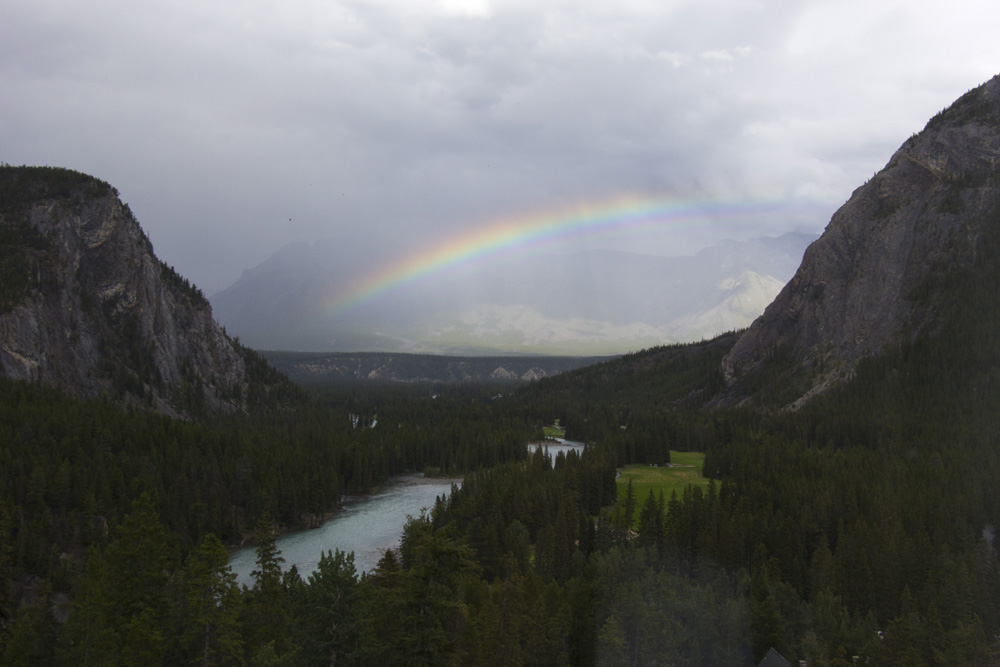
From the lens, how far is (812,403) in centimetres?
15988

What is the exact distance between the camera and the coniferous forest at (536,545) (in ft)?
126

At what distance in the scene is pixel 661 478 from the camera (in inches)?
4606

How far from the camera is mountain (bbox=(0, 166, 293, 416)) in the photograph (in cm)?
14725

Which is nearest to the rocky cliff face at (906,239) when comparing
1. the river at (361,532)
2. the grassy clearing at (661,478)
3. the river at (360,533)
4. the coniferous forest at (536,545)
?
the coniferous forest at (536,545)

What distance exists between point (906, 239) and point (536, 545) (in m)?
152

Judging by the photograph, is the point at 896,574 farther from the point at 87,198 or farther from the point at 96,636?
the point at 87,198

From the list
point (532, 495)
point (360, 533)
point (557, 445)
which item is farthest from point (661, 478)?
point (557, 445)

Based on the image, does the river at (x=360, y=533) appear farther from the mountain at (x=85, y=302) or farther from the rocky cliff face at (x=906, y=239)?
the rocky cliff face at (x=906, y=239)

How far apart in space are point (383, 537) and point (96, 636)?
1957 inches

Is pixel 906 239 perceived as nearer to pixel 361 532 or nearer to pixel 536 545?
pixel 536 545

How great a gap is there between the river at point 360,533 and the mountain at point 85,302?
7315 cm

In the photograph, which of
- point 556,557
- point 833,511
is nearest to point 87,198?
point 556,557

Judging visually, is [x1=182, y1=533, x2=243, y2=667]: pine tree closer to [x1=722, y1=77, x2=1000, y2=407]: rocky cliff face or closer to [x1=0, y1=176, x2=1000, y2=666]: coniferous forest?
[x1=0, y1=176, x2=1000, y2=666]: coniferous forest

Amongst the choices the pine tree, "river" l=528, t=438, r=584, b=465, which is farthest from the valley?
"river" l=528, t=438, r=584, b=465
